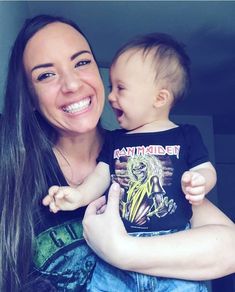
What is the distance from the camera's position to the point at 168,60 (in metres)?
1.13

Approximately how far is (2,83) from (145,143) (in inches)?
28.2

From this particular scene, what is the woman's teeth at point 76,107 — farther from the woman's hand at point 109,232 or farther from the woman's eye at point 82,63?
the woman's hand at point 109,232

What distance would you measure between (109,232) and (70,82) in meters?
0.38

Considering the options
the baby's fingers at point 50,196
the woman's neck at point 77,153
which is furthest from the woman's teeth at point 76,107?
the baby's fingers at point 50,196

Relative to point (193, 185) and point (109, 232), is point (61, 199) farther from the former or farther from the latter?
point (193, 185)

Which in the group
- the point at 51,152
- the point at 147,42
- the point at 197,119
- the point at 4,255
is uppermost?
the point at 147,42

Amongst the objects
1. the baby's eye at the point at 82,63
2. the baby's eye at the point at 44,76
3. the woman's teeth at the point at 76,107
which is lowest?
the woman's teeth at the point at 76,107

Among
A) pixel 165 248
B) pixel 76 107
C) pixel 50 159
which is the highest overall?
pixel 76 107

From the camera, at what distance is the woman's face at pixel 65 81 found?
45.9 inches

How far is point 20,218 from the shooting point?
1.11 meters

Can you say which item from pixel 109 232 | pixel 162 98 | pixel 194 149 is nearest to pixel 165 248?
pixel 109 232

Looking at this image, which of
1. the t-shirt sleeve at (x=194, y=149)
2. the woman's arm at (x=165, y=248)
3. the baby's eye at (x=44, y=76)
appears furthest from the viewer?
the baby's eye at (x=44, y=76)

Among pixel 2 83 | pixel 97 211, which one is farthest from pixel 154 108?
pixel 2 83

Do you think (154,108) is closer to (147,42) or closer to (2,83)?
(147,42)
